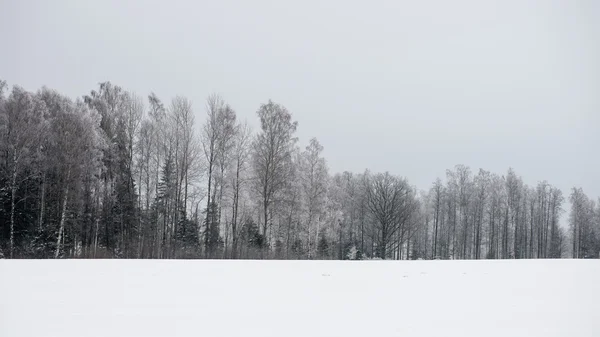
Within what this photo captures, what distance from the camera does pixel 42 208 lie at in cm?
2603

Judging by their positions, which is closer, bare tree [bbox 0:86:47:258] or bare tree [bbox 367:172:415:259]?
bare tree [bbox 0:86:47:258]

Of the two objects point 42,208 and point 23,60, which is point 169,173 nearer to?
point 42,208

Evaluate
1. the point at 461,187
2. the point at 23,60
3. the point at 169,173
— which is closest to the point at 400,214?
the point at 461,187

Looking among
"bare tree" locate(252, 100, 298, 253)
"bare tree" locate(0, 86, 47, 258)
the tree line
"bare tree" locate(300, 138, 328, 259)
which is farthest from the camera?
"bare tree" locate(300, 138, 328, 259)
